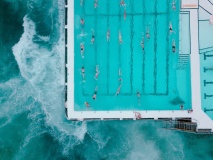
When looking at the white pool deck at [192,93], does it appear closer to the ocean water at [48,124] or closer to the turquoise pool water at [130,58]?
the turquoise pool water at [130,58]

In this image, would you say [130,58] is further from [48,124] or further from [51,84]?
[48,124]

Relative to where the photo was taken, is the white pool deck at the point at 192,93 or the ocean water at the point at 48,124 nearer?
the white pool deck at the point at 192,93

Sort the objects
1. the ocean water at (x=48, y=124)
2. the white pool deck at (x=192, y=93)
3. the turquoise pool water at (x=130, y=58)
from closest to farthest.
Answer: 1. the white pool deck at (x=192, y=93)
2. the turquoise pool water at (x=130, y=58)
3. the ocean water at (x=48, y=124)

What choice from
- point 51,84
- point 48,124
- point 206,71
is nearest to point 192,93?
point 206,71

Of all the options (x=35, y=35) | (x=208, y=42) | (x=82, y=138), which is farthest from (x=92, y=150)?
(x=208, y=42)

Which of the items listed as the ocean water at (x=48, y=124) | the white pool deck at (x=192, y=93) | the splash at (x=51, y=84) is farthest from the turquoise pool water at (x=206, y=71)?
the splash at (x=51, y=84)

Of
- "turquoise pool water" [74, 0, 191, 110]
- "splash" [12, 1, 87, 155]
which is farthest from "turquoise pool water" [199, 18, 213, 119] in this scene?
"splash" [12, 1, 87, 155]
